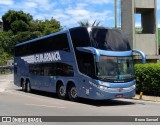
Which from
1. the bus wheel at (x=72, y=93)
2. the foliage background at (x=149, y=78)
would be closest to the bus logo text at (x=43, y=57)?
the bus wheel at (x=72, y=93)

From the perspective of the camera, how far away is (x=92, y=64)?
18.6m

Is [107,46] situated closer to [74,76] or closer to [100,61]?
[100,61]

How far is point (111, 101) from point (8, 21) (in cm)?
7034

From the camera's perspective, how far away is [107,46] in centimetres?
1898

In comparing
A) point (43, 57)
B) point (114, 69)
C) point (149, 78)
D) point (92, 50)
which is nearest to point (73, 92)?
point (114, 69)

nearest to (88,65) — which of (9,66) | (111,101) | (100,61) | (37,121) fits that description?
(100,61)

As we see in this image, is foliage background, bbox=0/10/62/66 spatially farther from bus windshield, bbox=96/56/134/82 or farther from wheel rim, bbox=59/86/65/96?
bus windshield, bbox=96/56/134/82

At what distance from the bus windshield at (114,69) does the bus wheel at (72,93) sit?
98.0 inches

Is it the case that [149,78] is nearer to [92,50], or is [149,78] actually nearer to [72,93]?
[72,93]

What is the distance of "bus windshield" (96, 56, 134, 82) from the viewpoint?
18469 millimetres

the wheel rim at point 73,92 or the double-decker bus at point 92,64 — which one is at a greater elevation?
the double-decker bus at point 92,64

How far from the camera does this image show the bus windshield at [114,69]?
18469 mm

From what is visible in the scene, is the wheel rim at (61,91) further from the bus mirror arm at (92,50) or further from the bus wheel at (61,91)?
the bus mirror arm at (92,50)

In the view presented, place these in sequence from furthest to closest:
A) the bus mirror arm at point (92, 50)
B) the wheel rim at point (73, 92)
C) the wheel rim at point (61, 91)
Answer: the wheel rim at point (61, 91) → the wheel rim at point (73, 92) → the bus mirror arm at point (92, 50)
